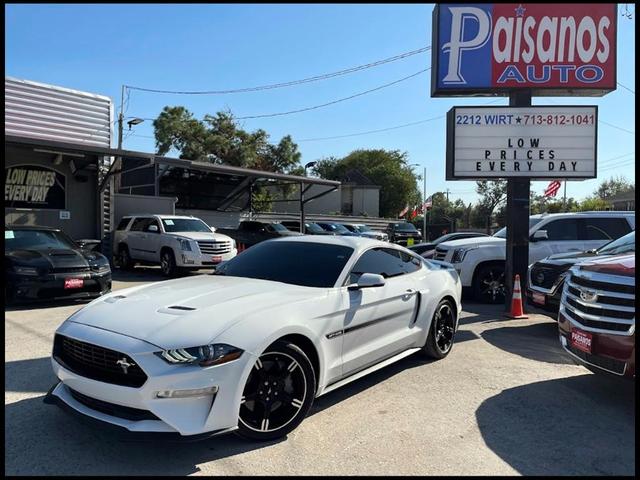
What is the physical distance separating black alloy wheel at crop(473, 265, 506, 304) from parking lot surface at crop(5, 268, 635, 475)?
4452mm

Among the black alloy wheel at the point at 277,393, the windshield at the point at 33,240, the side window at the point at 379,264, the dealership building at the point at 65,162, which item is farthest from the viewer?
the dealership building at the point at 65,162

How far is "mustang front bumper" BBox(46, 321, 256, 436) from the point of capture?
3127 mm

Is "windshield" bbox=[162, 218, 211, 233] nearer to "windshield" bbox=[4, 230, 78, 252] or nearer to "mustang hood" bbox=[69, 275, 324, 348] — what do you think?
"windshield" bbox=[4, 230, 78, 252]

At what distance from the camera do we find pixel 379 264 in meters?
5.20

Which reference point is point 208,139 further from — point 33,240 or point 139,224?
point 33,240

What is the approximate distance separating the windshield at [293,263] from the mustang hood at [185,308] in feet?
0.73

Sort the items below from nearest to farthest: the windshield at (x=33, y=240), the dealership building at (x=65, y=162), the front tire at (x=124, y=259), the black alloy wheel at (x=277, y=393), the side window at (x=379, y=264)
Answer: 1. the black alloy wheel at (x=277, y=393)
2. the side window at (x=379, y=264)
3. the windshield at (x=33, y=240)
4. the dealership building at (x=65, y=162)
5. the front tire at (x=124, y=259)

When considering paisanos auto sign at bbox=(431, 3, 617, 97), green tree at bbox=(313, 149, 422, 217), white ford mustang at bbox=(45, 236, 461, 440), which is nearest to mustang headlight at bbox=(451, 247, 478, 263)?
paisanos auto sign at bbox=(431, 3, 617, 97)

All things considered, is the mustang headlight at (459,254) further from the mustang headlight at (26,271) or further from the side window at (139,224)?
the side window at (139,224)

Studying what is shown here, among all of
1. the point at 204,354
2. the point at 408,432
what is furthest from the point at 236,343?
the point at 408,432

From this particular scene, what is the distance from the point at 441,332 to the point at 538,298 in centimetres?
270

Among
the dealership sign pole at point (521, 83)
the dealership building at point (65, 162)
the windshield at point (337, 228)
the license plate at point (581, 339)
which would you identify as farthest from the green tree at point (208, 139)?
the license plate at point (581, 339)

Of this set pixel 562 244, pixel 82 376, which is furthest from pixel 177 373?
pixel 562 244

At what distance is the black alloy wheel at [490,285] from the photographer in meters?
10.2
